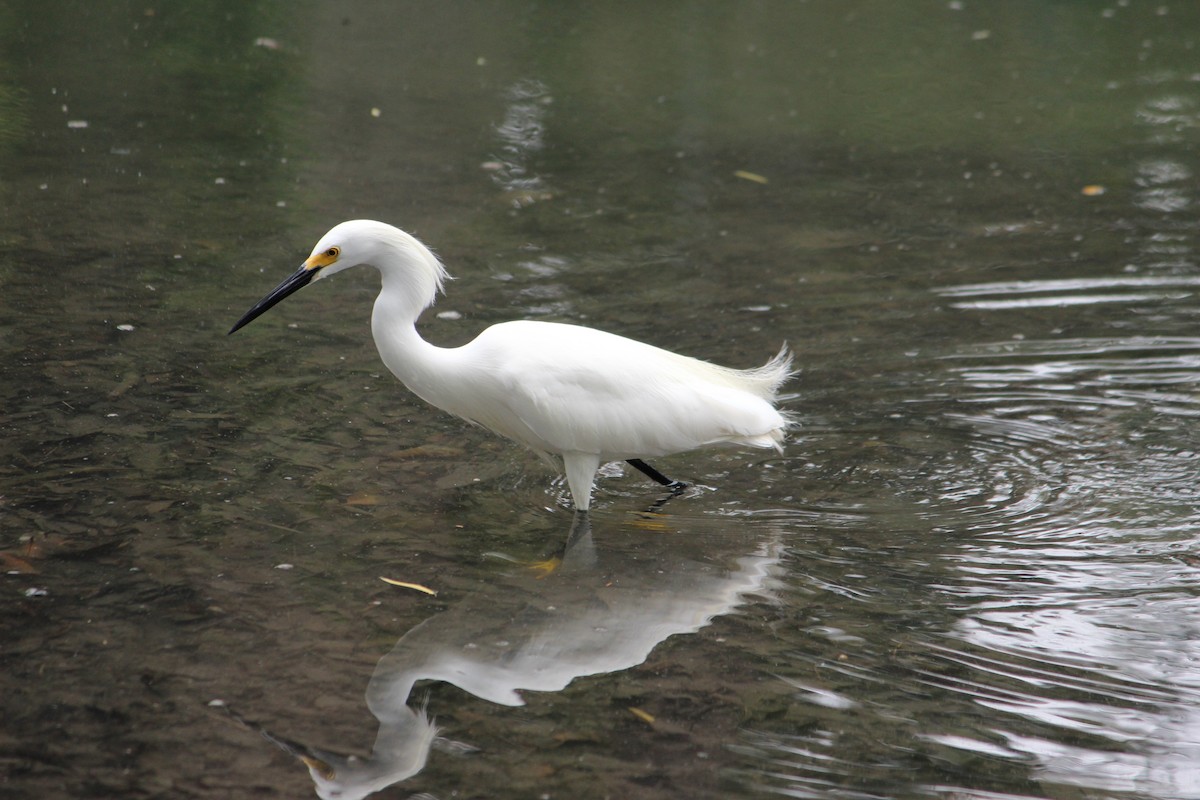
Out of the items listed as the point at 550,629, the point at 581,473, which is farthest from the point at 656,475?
the point at 550,629

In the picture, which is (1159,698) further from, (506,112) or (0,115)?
(0,115)

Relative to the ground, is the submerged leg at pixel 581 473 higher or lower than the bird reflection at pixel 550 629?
higher

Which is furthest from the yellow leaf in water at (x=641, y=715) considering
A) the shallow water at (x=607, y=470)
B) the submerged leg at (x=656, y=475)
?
the submerged leg at (x=656, y=475)

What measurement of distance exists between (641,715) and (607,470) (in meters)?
2.14

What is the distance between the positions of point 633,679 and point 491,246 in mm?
4307

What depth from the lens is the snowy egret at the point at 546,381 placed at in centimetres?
451

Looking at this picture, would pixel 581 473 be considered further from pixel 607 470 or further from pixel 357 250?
pixel 357 250

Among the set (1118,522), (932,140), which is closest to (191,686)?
(1118,522)

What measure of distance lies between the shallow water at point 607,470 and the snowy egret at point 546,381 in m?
0.32

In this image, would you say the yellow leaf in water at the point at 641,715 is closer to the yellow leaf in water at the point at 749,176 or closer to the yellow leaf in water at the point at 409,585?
the yellow leaf in water at the point at 409,585

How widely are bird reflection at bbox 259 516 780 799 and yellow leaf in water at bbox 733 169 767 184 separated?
4.92 metres

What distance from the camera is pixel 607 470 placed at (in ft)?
18.0

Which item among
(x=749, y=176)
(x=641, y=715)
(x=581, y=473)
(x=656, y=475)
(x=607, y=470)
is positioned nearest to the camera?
(x=641, y=715)

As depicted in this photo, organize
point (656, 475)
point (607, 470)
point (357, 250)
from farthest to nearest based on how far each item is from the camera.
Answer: point (607, 470)
point (656, 475)
point (357, 250)
